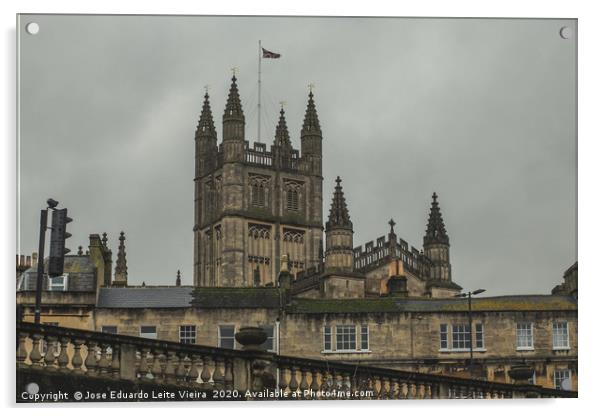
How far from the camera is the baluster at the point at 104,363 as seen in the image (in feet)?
52.9

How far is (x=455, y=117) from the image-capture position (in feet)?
63.8

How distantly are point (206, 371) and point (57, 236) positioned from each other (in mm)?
3569

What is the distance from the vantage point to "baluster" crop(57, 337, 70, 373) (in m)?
15.9

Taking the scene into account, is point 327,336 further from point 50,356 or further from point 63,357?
point 63,357

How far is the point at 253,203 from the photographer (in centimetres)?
7038

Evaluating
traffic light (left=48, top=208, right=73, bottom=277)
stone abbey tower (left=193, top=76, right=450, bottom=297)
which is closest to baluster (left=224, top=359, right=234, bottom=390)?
traffic light (left=48, top=208, right=73, bottom=277)

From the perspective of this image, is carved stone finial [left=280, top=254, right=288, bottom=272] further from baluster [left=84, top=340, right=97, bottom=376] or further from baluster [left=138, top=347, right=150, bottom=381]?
baluster [left=84, top=340, right=97, bottom=376]

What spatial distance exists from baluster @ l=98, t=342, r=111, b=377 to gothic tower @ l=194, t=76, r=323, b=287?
2016 inches

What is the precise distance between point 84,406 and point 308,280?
3973 centimetres

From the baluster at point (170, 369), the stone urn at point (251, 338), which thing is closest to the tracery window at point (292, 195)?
the stone urn at point (251, 338)

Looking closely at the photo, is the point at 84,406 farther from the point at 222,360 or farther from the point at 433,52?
the point at 433,52

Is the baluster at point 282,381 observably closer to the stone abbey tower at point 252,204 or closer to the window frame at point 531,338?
the window frame at point 531,338

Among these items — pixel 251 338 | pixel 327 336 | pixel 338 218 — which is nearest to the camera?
pixel 251 338

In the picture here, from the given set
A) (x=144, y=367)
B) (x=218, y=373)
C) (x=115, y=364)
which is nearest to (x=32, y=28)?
(x=115, y=364)
